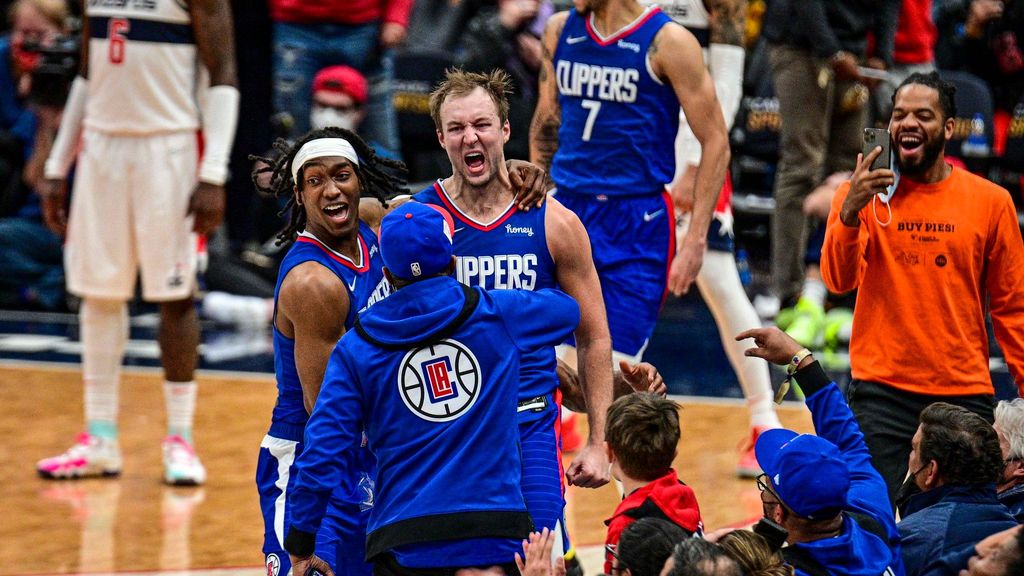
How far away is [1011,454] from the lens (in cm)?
473

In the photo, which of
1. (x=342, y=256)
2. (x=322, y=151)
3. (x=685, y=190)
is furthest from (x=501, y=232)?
(x=685, y=190)

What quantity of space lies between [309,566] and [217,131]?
3473mm

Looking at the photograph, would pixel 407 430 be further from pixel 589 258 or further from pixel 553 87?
pixel 553 87

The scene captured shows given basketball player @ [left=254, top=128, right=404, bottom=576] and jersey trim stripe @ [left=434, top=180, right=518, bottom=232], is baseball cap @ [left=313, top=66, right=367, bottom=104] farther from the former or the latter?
jersey trim stripe @ [left=434, top=180, right=518, bottom=232]

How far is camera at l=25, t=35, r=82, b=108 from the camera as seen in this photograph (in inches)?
391

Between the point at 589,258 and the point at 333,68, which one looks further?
the point at 333,68

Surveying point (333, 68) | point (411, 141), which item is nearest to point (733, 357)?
point (333, 68)

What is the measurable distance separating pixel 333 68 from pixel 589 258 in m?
6.05

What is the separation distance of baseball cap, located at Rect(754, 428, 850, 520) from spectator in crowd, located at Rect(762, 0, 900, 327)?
5.52 m

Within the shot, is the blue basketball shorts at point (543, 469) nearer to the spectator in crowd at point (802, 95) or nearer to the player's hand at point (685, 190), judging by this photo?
the player's hand at point (685, 190)

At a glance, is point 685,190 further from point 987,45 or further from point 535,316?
point 987,45

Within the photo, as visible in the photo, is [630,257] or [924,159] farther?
A: [630,257]

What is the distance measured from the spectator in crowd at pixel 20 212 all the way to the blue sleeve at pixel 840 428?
777cm

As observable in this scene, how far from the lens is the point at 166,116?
7.07 meters
